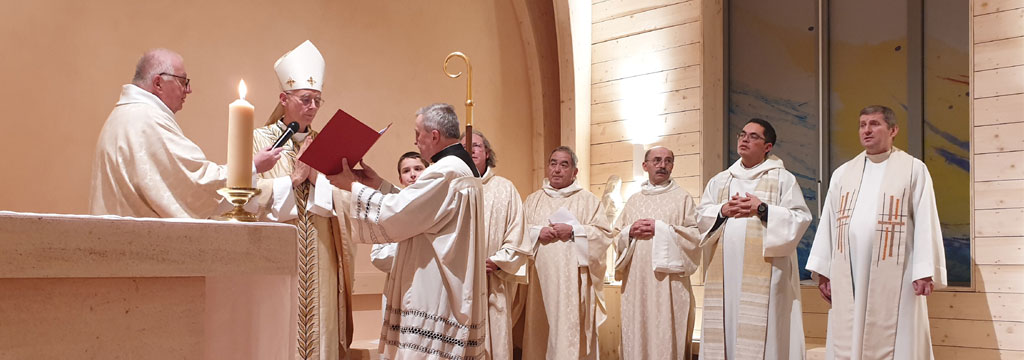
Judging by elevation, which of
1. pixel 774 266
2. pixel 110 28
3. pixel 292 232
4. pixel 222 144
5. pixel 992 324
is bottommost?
pixel 992 324

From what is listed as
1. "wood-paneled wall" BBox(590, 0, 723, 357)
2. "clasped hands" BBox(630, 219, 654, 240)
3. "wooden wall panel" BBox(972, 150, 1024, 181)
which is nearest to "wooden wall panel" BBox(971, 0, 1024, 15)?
"wooden wall panel" BBox(972, 150, 1024, 181)

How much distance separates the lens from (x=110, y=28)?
477 cm

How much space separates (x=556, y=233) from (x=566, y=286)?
360 millimetres

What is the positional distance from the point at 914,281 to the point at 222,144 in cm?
384

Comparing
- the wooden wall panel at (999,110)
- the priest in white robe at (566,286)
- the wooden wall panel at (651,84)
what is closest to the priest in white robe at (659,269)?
the priest in white robe at (566,286)

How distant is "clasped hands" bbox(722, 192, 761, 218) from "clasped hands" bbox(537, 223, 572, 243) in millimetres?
1014

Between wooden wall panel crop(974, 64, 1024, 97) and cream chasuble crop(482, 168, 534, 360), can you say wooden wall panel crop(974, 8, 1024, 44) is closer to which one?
wooden wall panel crop(974, 64, 1024, 97)

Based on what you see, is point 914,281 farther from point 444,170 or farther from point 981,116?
point 444,170

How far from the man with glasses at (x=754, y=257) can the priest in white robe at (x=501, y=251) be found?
1.12 meters

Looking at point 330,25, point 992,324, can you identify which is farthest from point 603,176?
point 992,324

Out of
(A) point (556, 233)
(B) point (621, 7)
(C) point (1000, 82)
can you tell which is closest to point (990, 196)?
(C) point (1000, 82)

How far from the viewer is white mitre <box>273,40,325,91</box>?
158 inches

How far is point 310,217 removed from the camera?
12.4 feet

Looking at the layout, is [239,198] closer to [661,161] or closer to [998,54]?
[661,161]
